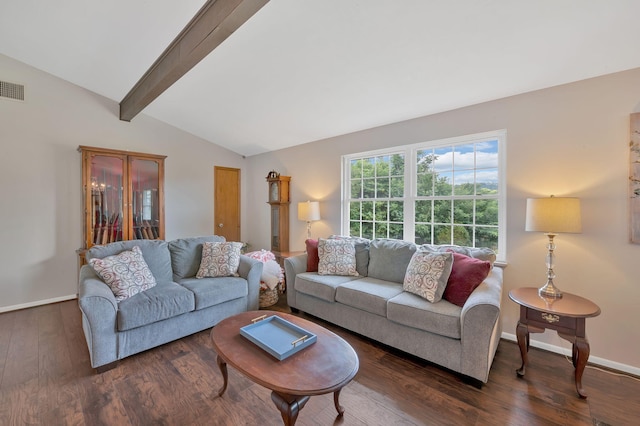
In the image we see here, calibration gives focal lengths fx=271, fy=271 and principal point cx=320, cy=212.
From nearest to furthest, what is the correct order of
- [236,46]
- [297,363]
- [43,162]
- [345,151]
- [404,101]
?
1. [297,363]
2. [236,46]
3. [404,101]
4. [43,162]
5. [345,151]

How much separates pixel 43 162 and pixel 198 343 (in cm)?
324

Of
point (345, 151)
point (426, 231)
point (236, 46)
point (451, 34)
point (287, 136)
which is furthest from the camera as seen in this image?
point (287, 136)

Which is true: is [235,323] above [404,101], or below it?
below

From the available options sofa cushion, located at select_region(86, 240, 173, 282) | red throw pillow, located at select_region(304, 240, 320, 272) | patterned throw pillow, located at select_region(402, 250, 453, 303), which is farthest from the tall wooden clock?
patterned throw pillow, located at select_region(402, 250, 453, 303)

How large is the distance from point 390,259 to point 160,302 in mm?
2234

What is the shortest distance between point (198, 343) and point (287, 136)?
10.2 feet

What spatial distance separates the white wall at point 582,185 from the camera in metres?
2.12

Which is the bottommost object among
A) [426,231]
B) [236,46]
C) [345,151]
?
[426,231]

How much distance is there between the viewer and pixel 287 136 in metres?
4.34

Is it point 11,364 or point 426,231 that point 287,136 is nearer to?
point 426,231

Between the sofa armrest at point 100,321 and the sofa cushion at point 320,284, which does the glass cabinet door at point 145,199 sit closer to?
the sofa armrest at point 100,321

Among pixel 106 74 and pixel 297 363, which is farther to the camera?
pixel 106 74

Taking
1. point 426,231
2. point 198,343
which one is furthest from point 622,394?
point 198,343

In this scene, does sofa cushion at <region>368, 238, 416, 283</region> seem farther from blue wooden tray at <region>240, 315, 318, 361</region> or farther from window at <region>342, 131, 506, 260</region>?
blue wooden tray at <region>240, 315, 318, 361</region>
